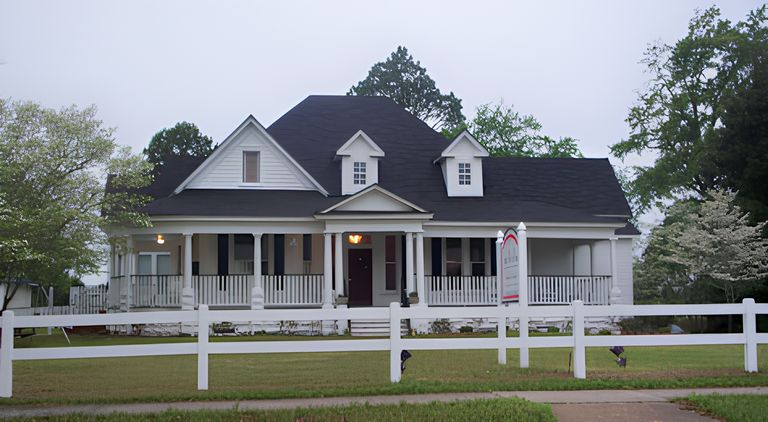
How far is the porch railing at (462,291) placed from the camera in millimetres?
27984

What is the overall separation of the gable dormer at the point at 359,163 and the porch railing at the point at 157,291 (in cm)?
659

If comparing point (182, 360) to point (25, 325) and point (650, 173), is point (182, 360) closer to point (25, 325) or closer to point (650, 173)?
point (25, 325)

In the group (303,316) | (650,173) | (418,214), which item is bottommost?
(303,316)

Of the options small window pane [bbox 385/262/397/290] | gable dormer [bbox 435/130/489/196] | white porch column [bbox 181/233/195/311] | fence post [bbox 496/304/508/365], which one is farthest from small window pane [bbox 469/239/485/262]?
fence post [bbox 496/304/508/365]

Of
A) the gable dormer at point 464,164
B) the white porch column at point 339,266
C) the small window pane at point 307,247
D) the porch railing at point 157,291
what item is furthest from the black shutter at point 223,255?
the gable dormer at point 464,164

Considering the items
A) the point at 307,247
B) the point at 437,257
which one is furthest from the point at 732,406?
the point at 307,247

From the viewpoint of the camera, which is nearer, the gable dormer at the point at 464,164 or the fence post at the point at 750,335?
the fence post at the point at 750,335

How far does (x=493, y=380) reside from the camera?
12.4m

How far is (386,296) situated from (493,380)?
16.9 meters

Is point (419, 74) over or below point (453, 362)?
over

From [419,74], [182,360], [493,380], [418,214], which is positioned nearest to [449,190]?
[418,214]

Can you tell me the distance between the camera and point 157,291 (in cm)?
2725

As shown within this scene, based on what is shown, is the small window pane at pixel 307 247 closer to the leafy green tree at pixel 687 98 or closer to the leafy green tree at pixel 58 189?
the leafy green tree at pixel 58 189

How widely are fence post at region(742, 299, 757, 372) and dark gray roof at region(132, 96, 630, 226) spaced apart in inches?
578
